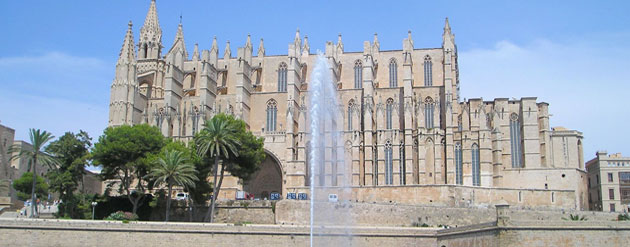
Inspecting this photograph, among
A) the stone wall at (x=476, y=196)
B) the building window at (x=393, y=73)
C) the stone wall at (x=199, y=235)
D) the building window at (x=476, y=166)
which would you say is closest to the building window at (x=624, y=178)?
the stone wall at (x=476, y=196)

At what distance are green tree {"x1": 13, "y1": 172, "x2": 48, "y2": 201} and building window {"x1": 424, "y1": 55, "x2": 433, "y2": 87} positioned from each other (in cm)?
3791

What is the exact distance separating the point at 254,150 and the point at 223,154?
394 cm

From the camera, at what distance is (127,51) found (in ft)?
214

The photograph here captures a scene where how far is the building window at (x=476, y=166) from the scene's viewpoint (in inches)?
2269

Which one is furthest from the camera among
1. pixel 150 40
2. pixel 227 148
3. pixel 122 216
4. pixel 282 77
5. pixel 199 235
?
pixel 150 40

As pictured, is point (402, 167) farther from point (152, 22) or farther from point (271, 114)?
point (152, 22)

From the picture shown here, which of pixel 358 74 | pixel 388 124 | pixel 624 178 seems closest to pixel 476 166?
pixel 388 124

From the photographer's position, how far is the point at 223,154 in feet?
156

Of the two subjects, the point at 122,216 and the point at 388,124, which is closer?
the point at 122,216

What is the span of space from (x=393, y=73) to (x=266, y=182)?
17.7m

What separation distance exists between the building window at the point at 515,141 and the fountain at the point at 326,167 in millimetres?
15083

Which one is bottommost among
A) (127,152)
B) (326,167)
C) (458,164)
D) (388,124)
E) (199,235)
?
(199,235)

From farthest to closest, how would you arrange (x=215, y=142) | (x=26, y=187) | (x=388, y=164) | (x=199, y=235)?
(x=388, y=164) < (x=26, y=187) < (x=215, y=142) < (x=199, y=235)

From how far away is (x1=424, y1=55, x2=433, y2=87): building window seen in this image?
6738cm
